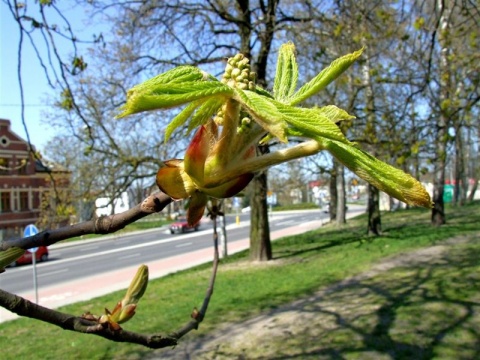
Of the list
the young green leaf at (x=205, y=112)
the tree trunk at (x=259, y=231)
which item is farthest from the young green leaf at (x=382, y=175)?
the tree trunk at (x=259, y=231)

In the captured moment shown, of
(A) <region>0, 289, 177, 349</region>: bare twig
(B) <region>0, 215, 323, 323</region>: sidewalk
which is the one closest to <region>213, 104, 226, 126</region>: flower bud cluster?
(A) <region>0, 289, 177, 349</region>: bare twig

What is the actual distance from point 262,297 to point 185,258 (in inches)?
303

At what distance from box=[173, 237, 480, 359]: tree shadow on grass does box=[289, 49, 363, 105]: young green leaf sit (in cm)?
407

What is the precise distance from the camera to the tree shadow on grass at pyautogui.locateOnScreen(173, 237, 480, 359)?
430cm

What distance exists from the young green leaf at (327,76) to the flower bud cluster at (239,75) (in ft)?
0.22

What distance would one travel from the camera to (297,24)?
8.88m

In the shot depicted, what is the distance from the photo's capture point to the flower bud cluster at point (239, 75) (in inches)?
19.9

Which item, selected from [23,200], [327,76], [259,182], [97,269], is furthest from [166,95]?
[23,200]

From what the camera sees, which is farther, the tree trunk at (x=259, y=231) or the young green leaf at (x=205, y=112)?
the tree trunk at (x=259, y=231)

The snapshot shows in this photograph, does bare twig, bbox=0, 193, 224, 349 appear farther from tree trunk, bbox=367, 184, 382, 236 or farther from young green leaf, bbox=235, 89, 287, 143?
tree trunk, bbox=367, 184, 382, 236

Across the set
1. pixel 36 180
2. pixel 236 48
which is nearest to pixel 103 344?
pixel 236 48

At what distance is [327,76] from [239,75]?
0.12 metres

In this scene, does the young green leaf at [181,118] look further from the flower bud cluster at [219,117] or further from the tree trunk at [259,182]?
the tree trunk at [259,182]

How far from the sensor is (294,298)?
6.57m
